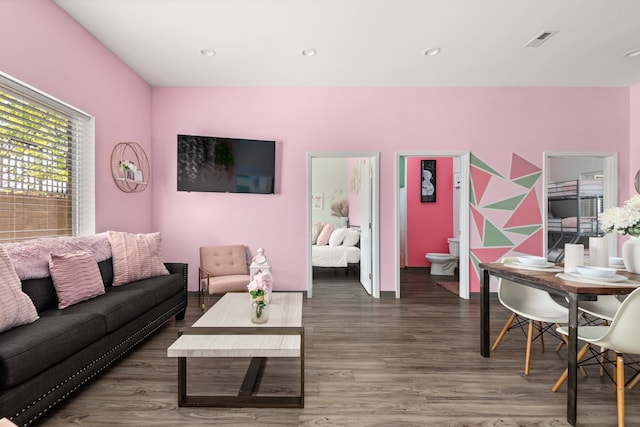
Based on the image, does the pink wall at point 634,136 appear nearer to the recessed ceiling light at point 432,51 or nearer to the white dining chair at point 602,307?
the white dining chair at point 602,307

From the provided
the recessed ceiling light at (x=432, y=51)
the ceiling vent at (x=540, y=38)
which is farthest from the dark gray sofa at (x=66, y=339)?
the ceiling vent at (x=540, y=38)

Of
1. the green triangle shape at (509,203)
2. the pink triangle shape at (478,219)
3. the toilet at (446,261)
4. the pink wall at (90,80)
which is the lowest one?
the toilet at (446,261)

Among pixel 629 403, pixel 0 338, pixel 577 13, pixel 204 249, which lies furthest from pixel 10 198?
pixel 577 13

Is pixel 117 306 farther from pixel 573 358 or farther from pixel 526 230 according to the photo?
pixel 526 230

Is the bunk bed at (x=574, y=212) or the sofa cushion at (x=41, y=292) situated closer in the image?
the sofa cushion at (x=41, y=292)

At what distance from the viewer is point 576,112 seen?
A: 443 centimetres

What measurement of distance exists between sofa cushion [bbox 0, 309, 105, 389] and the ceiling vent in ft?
15.3

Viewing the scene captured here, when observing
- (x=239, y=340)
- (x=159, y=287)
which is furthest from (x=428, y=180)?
(x=239, y=340)

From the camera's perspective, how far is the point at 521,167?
14.6 feet

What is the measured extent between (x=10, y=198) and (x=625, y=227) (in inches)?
176

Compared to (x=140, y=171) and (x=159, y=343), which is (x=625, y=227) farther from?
(x=140, y=171)

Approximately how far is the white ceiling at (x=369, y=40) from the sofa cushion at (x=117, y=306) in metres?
2.53

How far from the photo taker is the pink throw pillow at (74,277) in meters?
2.35

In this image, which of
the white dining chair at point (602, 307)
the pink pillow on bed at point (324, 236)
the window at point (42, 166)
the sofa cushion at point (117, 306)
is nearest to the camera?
the sofa cushion at point (117, 306)
